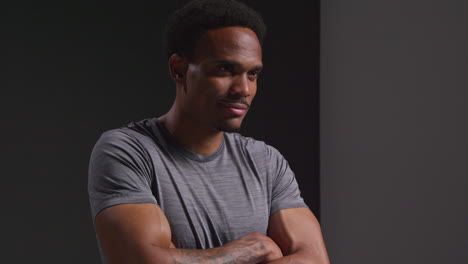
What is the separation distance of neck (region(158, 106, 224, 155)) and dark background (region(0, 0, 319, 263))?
0.92 metres

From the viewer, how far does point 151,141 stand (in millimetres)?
1585

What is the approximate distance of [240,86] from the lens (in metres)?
1.55

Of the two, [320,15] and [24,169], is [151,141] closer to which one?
[24,169]

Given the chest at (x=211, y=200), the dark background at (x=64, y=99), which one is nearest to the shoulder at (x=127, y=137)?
the chest at (x=211, y=200)

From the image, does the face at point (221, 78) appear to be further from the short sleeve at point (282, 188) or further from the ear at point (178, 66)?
the short sleeve at point (282, 188)

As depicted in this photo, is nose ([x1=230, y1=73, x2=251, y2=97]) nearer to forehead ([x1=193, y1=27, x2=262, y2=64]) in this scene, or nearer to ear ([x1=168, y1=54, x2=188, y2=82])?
forehead ([x1=193, y1=27, x2=262, y2=64])

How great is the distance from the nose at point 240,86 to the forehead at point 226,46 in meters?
0.05

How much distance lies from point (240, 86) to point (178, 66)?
226mm

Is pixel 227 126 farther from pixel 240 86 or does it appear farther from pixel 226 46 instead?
pixel 226 46

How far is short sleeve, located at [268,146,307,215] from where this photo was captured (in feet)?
5.56
